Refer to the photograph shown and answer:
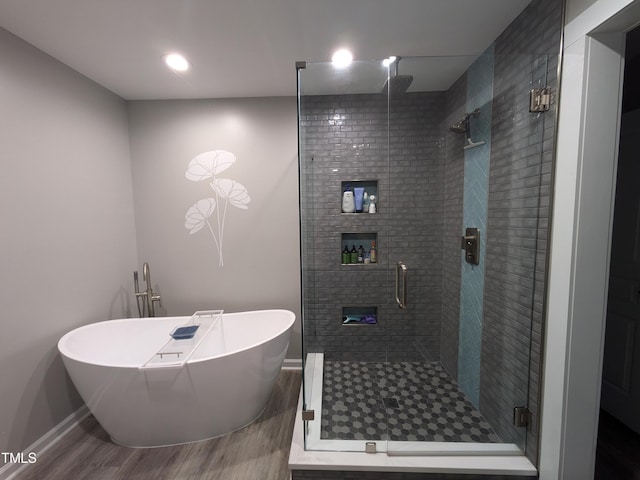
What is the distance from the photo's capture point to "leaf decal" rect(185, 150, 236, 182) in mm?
2430

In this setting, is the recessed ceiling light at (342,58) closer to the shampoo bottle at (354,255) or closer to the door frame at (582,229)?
the door frame at (582,229)

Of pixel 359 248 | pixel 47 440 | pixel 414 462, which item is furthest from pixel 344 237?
pixel 47 440

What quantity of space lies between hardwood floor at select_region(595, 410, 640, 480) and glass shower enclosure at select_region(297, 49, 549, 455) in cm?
60

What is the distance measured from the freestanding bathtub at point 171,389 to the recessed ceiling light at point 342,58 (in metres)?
1.87

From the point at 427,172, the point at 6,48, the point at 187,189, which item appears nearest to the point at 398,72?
the point at 427,172

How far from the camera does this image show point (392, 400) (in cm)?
181

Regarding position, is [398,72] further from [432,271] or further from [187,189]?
[187,189]

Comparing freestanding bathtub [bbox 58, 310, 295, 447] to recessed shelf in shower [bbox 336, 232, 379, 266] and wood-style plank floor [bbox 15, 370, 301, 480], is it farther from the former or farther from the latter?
recessed shelf in shower [bbox 336, 232, 379, 266]

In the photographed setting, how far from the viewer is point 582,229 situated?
3.71ft

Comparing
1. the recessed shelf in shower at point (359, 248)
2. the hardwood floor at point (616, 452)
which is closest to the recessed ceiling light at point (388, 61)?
the recessed shelf in shower at point (359, 248)

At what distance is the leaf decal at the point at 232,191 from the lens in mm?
2441

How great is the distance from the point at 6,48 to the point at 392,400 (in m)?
3.22

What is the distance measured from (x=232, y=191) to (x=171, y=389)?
5.30 ft

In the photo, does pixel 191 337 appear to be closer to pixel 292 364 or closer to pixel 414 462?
pixel 292 364
